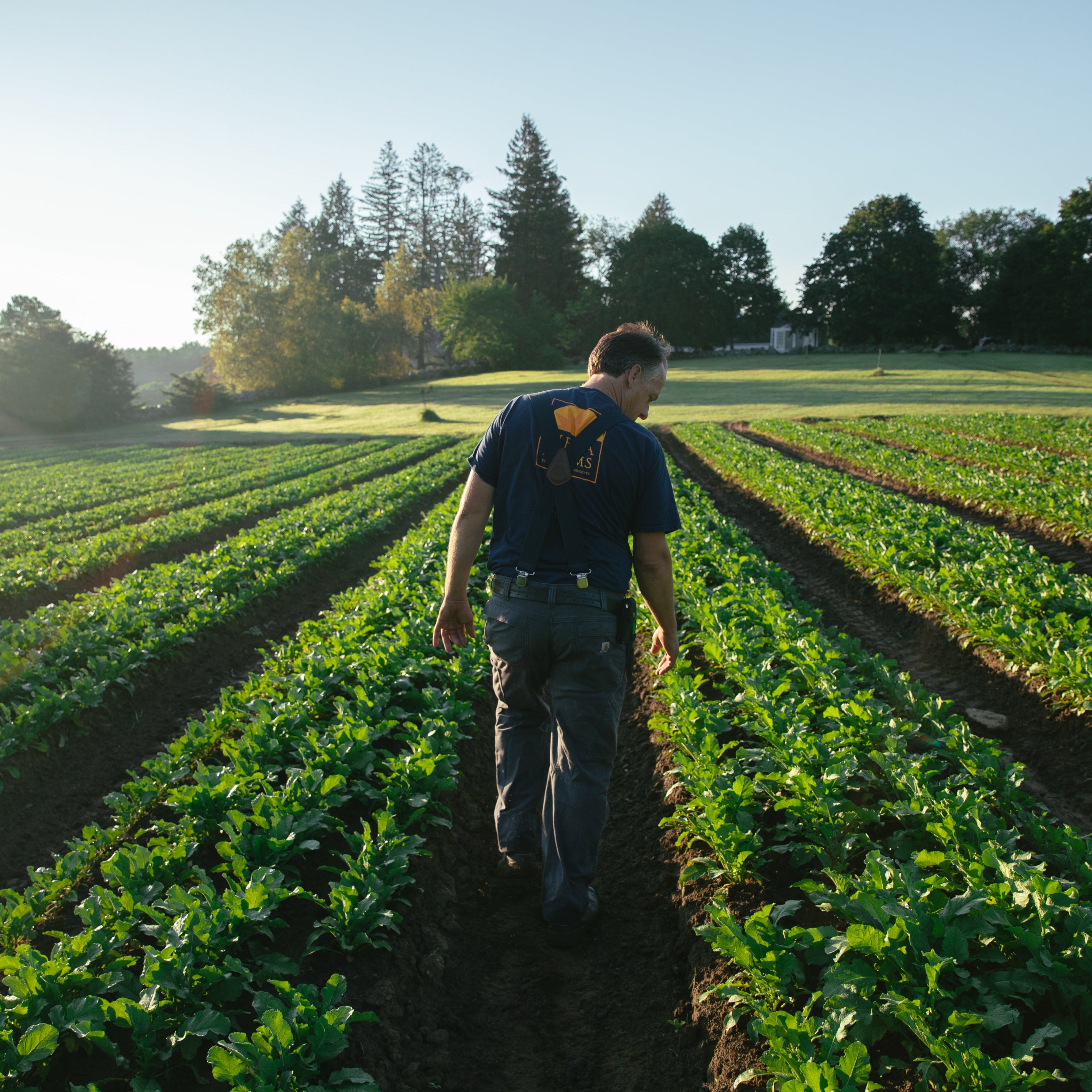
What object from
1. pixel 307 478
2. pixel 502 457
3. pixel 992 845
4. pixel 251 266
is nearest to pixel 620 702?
pixel 502 457

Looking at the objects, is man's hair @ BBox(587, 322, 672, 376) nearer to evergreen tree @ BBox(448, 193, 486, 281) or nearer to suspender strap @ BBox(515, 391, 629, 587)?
suspender strap @ BBox(515, 391, 629, 587)

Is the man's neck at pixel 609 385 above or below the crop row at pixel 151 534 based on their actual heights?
above

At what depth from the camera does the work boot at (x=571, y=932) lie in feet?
11.3

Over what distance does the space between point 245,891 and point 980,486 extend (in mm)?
13259

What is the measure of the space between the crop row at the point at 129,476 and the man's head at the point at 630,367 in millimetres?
15415

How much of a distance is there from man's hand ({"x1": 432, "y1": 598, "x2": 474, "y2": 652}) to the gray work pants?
172mm

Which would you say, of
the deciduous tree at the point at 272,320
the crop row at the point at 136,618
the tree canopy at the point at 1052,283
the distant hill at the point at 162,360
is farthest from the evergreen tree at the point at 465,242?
the distant hill at the point at 162,360

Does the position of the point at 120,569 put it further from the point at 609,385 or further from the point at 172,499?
the point at 609,385

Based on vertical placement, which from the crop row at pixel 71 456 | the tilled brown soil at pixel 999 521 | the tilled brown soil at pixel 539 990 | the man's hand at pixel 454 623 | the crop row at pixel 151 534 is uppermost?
the crop row at pixel 71 456

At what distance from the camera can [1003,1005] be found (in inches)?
85.0

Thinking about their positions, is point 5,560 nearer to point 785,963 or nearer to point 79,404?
point 785,963

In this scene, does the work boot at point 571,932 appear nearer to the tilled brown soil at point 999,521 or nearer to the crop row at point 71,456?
the tilled brown soil at point 999,521

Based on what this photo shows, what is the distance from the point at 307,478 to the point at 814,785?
58.6 feet

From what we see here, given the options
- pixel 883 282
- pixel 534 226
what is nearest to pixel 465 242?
pixel 534 226
